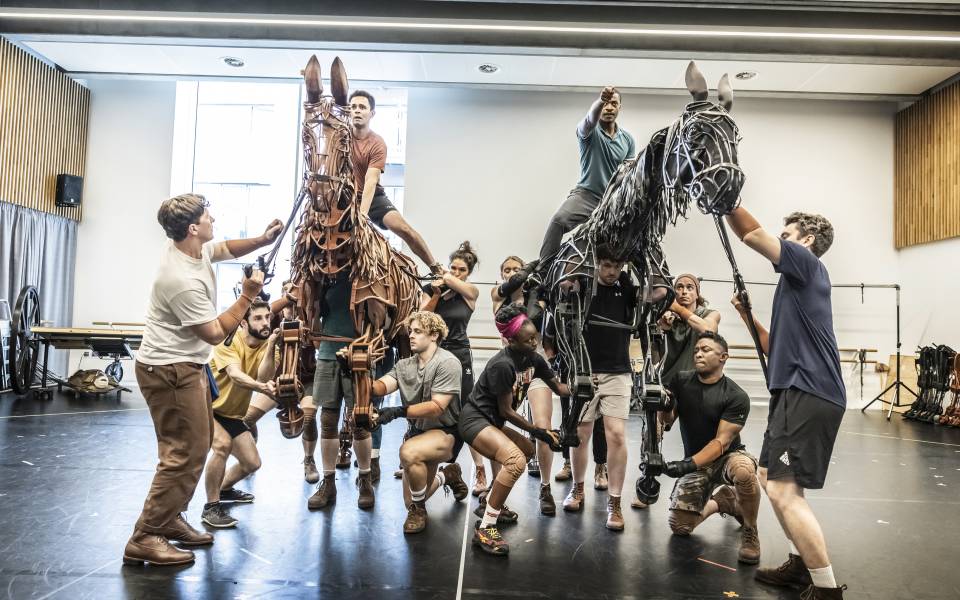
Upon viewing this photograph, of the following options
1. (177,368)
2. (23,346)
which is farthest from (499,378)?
(23,346)

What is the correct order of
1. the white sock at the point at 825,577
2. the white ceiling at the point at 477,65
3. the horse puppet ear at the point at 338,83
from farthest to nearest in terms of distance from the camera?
the white ceiling at the point at 477,65 < the horse puppet ear at the point at 338,83 < the white sock at the point at 825,577

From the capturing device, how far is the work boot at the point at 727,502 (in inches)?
126

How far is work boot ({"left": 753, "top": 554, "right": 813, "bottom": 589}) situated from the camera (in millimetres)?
2648

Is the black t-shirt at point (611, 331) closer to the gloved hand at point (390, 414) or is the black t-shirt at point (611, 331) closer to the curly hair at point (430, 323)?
the curly hair at point (430, 323)

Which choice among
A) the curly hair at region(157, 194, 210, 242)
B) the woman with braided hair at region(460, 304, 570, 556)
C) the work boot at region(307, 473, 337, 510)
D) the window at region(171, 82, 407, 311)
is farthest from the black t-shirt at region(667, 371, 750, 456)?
the window at region(171, 82, 407, 311)

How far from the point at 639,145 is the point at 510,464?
24.9 feet

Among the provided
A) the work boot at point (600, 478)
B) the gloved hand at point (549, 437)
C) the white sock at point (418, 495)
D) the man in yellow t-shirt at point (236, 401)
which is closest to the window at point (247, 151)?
the man in yellow t-shirt at point (236, 401)

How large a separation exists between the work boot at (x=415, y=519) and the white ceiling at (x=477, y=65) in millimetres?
6397

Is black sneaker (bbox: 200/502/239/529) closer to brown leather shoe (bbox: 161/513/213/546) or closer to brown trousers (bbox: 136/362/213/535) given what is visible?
brown leather shoe (bbox: 161/513/213/546)

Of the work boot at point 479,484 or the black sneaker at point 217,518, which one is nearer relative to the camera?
the black sneaker at point 217,518

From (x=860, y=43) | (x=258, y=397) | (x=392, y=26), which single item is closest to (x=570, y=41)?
(x=392, y=26)

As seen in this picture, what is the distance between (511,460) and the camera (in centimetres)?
298

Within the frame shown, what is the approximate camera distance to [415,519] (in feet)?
10.6

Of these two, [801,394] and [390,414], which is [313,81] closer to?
[390,414]
